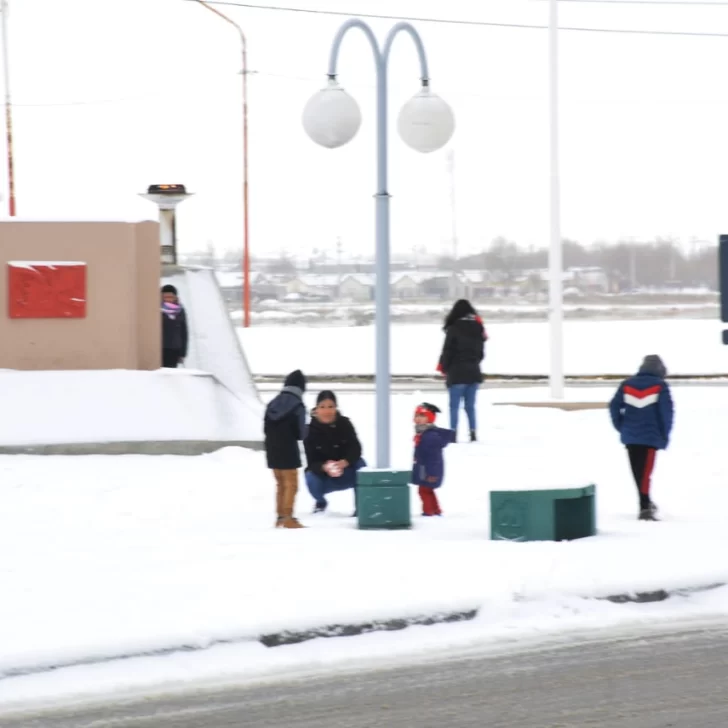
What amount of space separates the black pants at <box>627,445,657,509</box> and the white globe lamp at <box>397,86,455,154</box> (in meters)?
3.22

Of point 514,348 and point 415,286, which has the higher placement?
point 415,286

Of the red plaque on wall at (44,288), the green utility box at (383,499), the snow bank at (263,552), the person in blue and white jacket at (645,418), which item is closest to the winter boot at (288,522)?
the snow bank at (263,552)

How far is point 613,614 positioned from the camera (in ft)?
26.5

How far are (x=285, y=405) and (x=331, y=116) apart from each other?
2531mm

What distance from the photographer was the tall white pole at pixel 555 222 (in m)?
22.3

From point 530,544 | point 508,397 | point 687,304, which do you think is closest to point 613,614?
point 530,544

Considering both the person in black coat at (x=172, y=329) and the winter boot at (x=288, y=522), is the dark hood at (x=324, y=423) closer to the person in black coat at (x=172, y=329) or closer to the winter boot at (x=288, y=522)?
the winter boot at (x=288, y=522)

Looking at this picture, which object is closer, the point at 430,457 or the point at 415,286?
the point at 430,457

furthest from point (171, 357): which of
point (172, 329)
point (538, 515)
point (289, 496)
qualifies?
point (538, 515)

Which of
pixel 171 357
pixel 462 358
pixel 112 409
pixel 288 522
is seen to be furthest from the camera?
pixel 171 357

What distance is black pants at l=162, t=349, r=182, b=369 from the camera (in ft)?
59.4

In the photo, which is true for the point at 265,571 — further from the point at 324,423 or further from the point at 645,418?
the point at 645,418

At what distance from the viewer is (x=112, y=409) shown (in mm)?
16016

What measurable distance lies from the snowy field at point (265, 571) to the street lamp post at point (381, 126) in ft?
5.57
